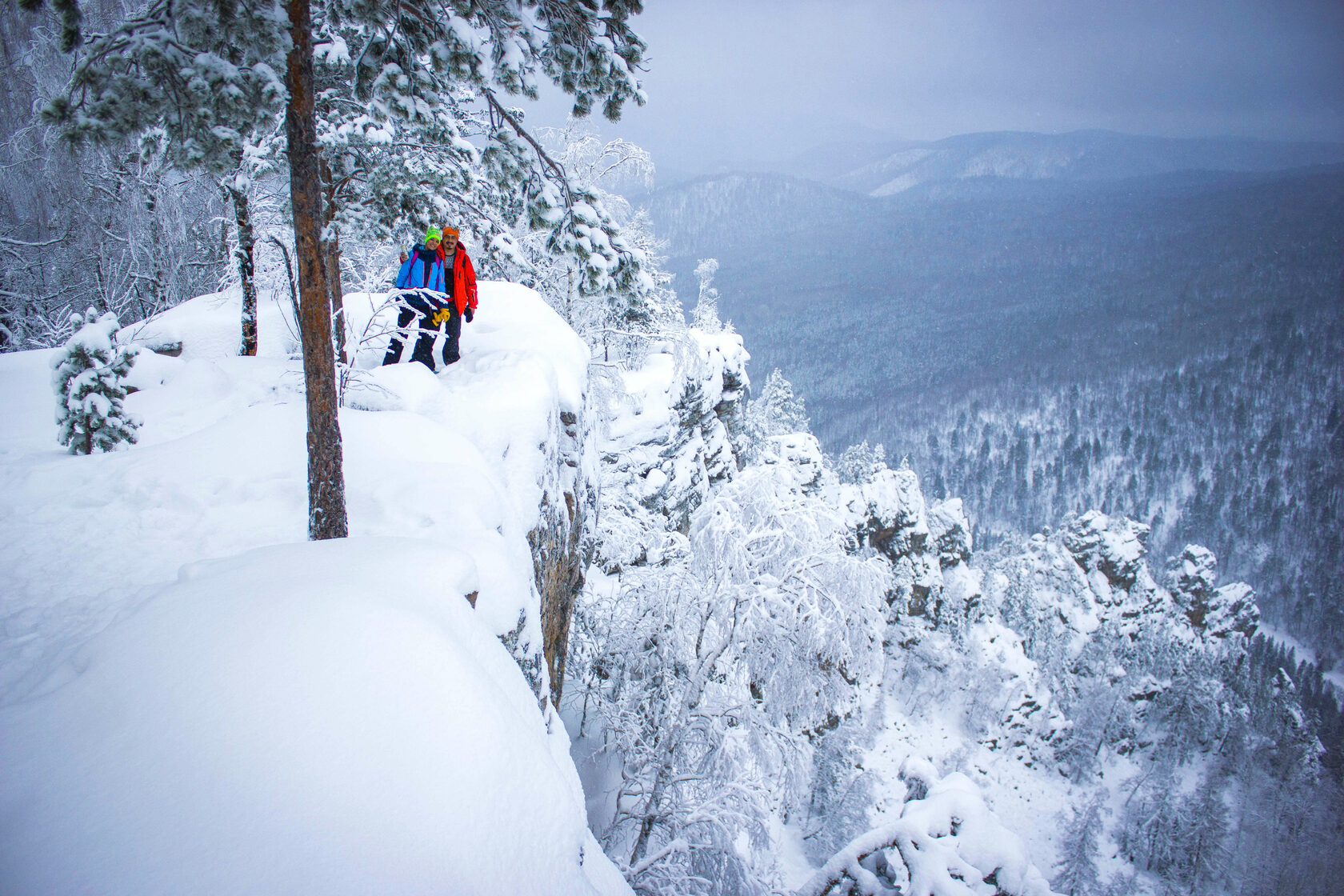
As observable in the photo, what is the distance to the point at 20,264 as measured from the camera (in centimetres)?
1593

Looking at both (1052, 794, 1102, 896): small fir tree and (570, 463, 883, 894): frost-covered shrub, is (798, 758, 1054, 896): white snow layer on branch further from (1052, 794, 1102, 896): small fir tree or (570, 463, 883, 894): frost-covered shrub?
(1052, 794, 1102, 896): small fir tree

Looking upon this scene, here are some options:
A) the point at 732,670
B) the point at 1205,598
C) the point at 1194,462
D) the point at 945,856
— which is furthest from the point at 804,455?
the point at 1194,462

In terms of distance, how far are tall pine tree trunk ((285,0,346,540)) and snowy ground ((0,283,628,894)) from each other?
1.47 feet

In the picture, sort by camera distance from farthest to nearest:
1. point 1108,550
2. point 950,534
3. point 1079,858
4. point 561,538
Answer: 1. point 1108,550
2. point 950,534
3. point 1079,858
4. point 561,538

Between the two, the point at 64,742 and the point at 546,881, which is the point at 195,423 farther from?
the point at 546,881

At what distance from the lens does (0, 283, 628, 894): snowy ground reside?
2248 millimetres

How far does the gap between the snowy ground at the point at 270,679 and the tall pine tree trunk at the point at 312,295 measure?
447 millimetres

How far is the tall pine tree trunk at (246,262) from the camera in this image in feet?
31.3

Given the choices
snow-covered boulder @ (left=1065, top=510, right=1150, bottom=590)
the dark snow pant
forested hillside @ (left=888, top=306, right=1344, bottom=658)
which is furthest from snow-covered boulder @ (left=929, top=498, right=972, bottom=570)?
forested hillside @ (left=888, top=306, right=1344, bottom=658)

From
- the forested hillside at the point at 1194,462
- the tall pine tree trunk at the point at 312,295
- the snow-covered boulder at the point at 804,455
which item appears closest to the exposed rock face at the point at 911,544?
the snow-covered boulder at the point at 804,455

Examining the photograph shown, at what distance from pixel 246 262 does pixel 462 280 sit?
543cm

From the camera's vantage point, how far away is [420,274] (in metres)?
7.12

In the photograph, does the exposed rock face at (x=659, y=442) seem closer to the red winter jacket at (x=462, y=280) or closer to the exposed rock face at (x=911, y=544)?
the red winter jacket at (x=462, y=280)

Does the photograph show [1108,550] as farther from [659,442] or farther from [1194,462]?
[1194,462]
